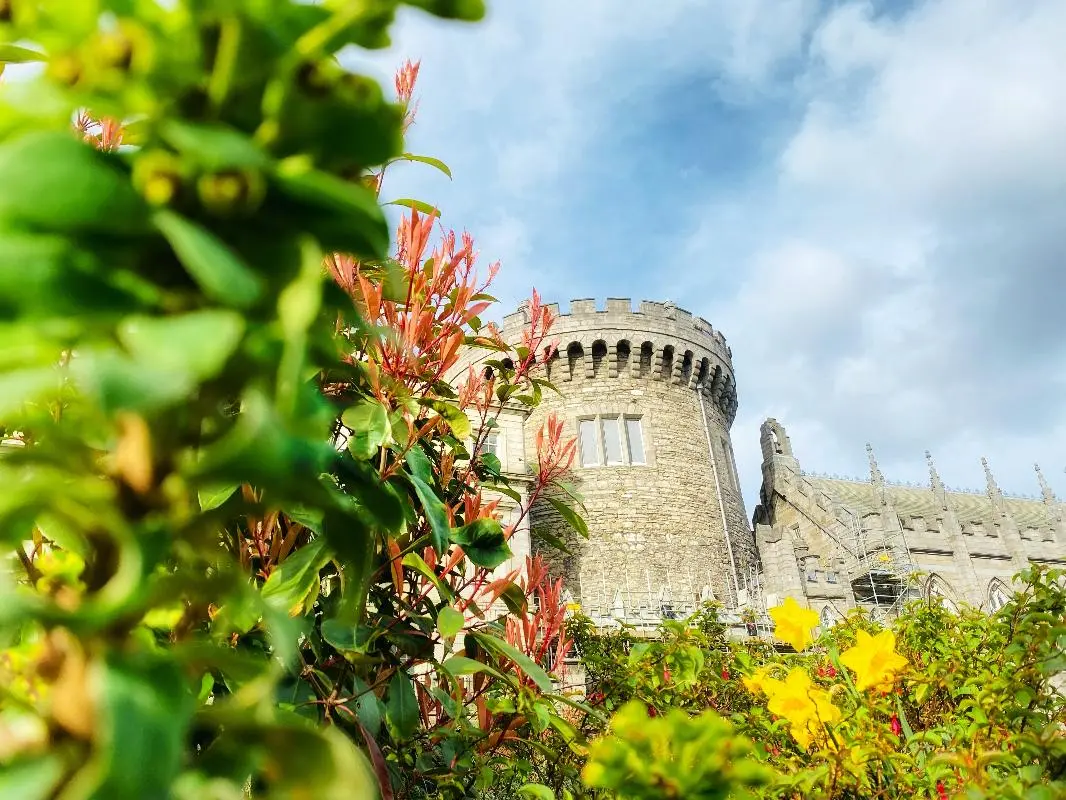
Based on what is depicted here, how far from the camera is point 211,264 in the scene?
0.33 metres

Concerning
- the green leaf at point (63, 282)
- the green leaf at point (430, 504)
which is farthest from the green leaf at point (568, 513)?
the green leaf at point (63, 282)

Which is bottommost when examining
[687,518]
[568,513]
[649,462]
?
[568,513]

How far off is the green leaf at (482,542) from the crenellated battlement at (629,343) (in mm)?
18537

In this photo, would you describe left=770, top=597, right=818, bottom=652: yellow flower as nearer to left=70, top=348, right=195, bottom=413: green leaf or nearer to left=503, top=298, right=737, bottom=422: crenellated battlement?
left=70, top=348, right=195, bottom=413: green leaf

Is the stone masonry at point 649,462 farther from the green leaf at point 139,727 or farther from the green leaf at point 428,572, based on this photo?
the green leaf at point 139,727

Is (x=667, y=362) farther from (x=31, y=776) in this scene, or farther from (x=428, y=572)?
(x=31, y=776)

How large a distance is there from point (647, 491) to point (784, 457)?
29.5 feet

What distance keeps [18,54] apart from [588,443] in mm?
19584

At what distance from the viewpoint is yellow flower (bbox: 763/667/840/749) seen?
168cm

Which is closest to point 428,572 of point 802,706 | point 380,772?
point 380,772

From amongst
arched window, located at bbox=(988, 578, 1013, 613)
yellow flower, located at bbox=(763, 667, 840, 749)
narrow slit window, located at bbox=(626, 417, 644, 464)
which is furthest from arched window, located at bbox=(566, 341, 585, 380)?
yellow flower, located at bbox=(763, 667, 840, 749)

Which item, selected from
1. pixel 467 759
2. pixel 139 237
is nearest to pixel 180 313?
pixel 139 237

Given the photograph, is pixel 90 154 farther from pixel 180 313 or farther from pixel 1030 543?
pixel 1030 543

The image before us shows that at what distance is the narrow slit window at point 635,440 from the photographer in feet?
65.2
